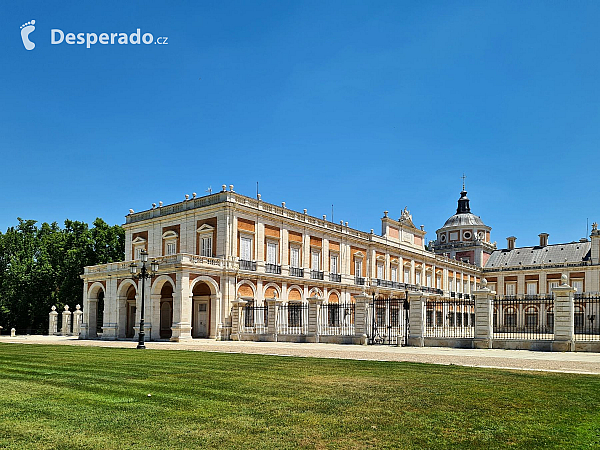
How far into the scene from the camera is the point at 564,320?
71.7 ft

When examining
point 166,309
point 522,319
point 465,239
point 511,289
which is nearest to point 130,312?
point 166,309

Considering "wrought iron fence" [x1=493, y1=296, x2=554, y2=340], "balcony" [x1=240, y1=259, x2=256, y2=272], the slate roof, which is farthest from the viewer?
the slate roof

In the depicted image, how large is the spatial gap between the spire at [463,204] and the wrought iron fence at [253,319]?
169 feet

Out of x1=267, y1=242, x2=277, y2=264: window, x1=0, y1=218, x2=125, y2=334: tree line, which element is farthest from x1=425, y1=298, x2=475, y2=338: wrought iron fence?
x1=0, y1=218, x2=125, y2=334: tree line

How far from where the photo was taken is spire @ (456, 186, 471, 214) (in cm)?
7943

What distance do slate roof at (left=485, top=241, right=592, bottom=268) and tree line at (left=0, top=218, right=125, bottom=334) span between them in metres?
47.2

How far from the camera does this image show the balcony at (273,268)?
38406mm

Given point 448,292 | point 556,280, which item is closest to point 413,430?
point 448,292

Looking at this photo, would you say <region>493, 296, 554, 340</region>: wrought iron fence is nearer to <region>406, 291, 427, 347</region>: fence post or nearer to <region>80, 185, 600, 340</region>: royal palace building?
<region>406, 291, 427, 347</region>: fence post

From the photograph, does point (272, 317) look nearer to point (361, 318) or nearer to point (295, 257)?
point (361, 318)

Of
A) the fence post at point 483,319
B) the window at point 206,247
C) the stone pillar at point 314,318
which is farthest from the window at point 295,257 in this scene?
the fence post at point 483,319

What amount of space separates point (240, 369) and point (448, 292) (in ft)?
176

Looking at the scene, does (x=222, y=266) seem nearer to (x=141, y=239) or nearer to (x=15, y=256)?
(x=141, y=239)

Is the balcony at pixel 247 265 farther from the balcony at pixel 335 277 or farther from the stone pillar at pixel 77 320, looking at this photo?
the stone pillar at pixel 77 320
